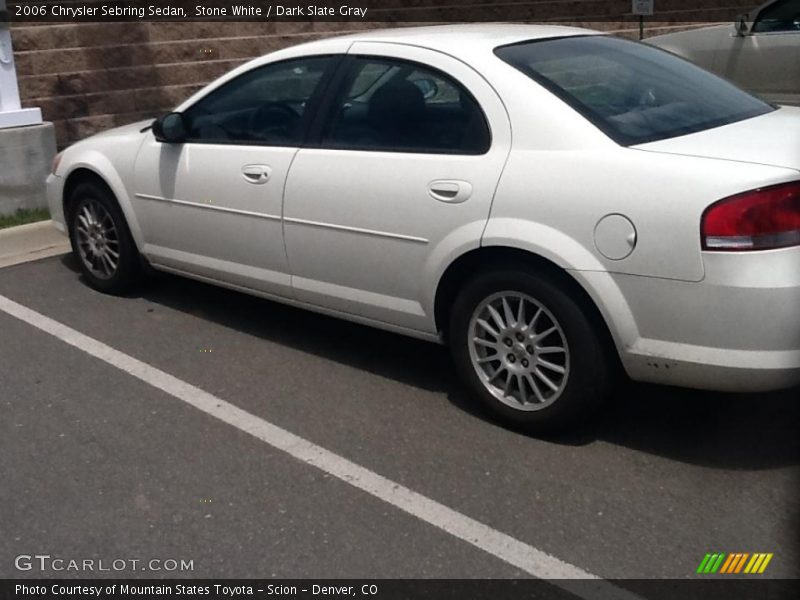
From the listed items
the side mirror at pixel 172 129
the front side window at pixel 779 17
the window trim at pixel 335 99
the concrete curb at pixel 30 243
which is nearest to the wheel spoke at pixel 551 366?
the window trim at pixel 335 99

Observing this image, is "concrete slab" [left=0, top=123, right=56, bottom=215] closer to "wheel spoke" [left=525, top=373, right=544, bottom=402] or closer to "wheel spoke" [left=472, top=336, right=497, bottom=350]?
"wheel spoke" [left=472, top=336, right=497, bottom=350]

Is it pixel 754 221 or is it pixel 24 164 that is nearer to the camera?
pixel 754 221

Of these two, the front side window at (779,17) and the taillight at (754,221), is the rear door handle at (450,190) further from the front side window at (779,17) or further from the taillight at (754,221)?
the front side window at (779,17)

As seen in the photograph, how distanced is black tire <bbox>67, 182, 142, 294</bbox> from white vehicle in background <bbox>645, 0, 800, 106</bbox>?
5479 millimetres

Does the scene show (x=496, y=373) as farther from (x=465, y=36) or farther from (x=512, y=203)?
(x=465, y=36)

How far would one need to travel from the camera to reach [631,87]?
14.6ft

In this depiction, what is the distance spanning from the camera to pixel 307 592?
130 inches

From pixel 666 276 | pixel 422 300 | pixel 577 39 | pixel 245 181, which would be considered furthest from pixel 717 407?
pixel 245 181

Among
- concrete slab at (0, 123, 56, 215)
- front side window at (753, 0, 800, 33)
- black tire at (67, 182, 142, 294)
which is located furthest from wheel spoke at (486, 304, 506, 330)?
front side window at (753, 0, 800, 33)

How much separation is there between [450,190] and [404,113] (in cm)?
59

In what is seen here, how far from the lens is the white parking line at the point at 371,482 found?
3.33 meters

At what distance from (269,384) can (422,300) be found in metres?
0.95

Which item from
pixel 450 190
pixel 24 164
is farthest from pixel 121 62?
pixel 450 190

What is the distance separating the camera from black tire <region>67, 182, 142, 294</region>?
6.04 m
